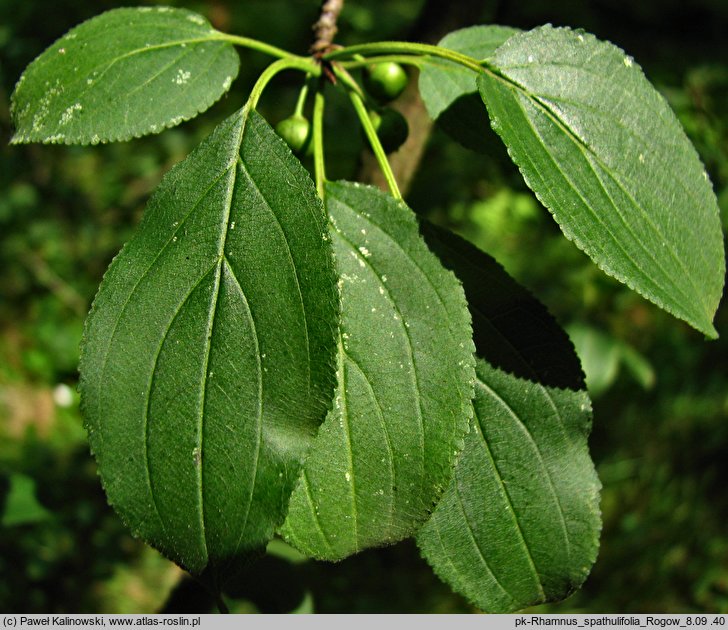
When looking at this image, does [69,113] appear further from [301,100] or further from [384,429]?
[384,429]

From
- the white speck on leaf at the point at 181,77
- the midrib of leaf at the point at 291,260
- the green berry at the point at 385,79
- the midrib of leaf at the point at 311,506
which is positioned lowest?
the midrib of leaf at the point at 311,506

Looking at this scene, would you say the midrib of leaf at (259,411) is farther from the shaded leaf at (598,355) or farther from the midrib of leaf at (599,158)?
the shaded leaf at (598,355)

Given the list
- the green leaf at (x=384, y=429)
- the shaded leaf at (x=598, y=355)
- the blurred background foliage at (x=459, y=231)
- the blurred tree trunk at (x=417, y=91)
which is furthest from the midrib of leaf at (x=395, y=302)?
the shaded leaf at (x=598, y=355)

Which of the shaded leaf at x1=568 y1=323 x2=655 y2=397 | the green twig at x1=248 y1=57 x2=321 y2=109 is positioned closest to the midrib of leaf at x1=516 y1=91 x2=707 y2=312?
the green twig at x1=248 y1=57 x2=321 y2=109

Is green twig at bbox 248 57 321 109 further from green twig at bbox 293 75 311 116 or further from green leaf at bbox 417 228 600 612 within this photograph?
green leaf at bbox 417 228 600 612

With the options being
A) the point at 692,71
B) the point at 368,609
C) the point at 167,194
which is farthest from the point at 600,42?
the point at 368,609

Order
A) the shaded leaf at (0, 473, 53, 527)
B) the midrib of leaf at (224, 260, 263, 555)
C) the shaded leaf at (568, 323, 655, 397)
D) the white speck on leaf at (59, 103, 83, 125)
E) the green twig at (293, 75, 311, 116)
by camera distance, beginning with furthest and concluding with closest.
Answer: the shaded leaf at (568, 323, 655, 397) < the shaded leaf at (0, 473, 53, 527) < the green twig at (293, 75, 311, 116) < the white speck on leaf at (59, 103, 83, 125) < the midrib of leaf at (224, 260, 263, 555)
